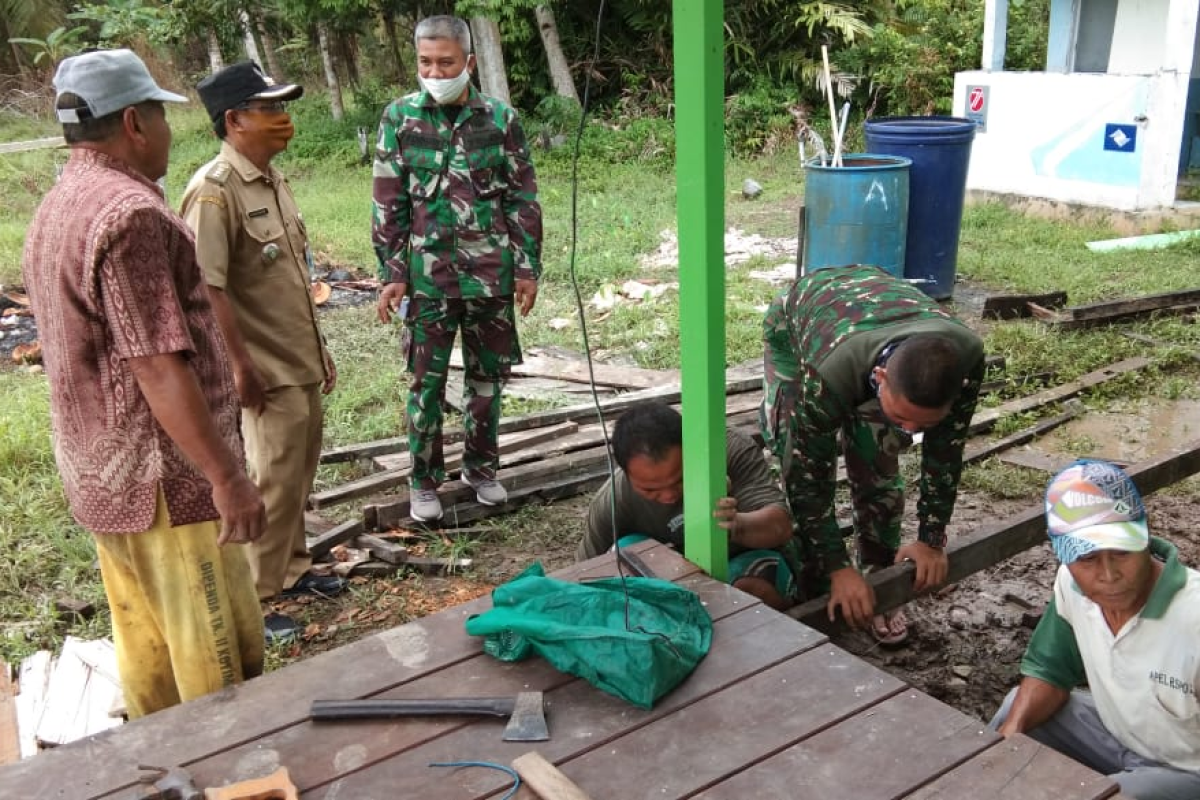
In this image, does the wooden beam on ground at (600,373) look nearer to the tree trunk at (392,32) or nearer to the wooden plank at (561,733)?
the wooden plank at (561,733)

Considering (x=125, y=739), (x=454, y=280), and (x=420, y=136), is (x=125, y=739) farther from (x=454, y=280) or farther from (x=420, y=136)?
(x=420, y=136)

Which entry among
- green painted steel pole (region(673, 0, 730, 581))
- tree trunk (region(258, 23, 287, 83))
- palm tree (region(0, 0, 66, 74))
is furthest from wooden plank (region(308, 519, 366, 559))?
palm tree (region(0, 0, 66, 74))

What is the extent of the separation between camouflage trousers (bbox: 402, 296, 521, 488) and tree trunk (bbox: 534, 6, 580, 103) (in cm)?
1084

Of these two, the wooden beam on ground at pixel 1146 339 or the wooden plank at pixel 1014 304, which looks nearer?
the wooden beam on ground at pixel 1146 339

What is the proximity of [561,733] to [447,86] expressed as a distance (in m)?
2.95

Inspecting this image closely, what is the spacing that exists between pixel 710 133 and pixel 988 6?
31.2 ft

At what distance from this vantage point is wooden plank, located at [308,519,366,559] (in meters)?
4.44

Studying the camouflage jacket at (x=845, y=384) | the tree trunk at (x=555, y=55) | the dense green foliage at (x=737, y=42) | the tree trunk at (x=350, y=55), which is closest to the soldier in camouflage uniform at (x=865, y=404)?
the camouflage jacket at (x=845, y=384)

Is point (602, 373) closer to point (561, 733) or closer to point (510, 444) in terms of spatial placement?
point (510, 444)

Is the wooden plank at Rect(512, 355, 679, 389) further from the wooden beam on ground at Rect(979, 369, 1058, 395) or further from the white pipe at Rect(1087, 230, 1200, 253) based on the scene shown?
the white pipe at Rect(1087, 230, 1200, 253)

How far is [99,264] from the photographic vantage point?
235 cm

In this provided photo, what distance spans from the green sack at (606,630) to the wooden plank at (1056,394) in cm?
351

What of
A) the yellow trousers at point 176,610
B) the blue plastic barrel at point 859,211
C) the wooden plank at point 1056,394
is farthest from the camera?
the blue plastic barrel at point 859,211

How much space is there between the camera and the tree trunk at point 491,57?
44.4 feet
